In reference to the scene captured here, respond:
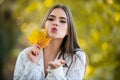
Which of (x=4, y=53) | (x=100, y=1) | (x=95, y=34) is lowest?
(x=4, y=53)

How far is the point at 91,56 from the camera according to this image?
690cm

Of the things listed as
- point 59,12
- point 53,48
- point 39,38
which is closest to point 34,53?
point 39,38

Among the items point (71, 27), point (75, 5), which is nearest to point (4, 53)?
point (75, 5)

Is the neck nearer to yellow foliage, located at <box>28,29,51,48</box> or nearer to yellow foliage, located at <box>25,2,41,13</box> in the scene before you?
yellow foliage, located at <box>28,29,51,48</box>

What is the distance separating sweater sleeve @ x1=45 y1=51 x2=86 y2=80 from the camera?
355cm

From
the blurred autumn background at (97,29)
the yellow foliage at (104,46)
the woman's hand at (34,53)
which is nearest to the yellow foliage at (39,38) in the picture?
the woman's hand at (34,53)

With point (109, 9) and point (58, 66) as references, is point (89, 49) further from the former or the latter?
point (58, 66)

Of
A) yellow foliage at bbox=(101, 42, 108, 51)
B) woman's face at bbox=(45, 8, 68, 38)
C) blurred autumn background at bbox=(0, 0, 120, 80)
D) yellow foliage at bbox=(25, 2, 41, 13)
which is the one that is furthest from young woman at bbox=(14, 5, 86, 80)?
yellow foliage at bbox=(25, 2, 41, 13)

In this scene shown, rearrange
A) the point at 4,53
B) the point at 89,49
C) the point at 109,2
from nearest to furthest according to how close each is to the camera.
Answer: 1. the point at 109,2
2. the point at 89,49
3. the point at 4,53

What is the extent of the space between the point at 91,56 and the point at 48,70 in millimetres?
3353

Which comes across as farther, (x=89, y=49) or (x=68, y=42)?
(x=89, y=49)

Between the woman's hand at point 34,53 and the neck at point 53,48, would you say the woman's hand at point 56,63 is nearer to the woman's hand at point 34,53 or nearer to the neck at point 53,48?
the woman's hand at point 34,53

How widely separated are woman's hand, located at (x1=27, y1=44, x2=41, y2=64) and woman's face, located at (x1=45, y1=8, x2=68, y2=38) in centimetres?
17

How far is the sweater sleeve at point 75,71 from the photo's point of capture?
355 centimetres
